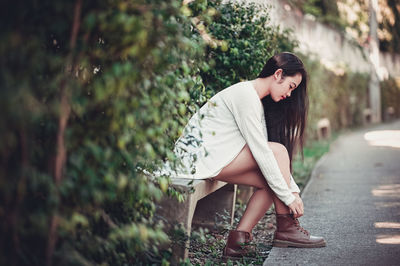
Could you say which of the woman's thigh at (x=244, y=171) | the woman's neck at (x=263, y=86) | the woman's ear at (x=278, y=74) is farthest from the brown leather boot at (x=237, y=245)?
the woman's ear at (x=278, y=74)

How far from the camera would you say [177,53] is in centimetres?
216

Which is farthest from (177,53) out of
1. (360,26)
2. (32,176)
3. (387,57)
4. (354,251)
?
(387,57)

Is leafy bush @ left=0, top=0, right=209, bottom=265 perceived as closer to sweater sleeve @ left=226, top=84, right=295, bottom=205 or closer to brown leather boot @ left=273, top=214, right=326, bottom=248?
sweater sleeve @ left=226, top=84, right=295, bottom=205

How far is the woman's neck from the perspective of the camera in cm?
362

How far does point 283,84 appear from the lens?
357 cm

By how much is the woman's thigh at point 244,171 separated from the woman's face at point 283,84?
1.57ft

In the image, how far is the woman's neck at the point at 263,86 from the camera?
3.62 m

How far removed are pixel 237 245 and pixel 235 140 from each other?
71 centimetres

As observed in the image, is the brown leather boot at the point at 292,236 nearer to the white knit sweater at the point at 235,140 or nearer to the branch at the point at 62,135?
the white knit sweater at the point at 235,140

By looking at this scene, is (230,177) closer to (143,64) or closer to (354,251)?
(354,251)

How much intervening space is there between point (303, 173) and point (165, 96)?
4561 millimetres

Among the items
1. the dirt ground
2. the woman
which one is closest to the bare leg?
the woman

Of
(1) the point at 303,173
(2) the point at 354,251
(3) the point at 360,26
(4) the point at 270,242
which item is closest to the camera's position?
(2) the point at 354,251

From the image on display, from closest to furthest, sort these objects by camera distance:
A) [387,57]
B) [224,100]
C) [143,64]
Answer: [143,64] → [224,100] → [387,57]
